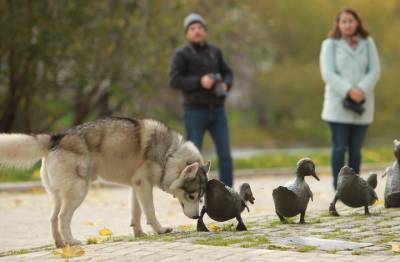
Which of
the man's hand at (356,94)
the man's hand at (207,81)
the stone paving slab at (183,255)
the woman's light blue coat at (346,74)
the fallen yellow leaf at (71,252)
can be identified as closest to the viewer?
the stone paving slab at (183,255)

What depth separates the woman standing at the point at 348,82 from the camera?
12.3 meters

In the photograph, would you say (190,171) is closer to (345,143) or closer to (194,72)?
(194,72)

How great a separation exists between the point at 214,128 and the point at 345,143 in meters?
1.71

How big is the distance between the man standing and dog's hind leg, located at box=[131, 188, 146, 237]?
293 cm

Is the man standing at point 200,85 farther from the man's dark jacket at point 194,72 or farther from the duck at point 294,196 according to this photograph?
the duck at point 294,196

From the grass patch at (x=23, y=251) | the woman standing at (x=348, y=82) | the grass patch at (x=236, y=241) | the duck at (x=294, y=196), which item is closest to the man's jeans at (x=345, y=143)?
the woman standing at (x=348, y=82)

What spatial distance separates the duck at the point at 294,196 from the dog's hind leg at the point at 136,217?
1242 millimetres

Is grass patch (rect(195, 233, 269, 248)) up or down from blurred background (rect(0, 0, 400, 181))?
down

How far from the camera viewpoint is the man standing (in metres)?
11.9

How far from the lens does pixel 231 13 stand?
72.3 ft

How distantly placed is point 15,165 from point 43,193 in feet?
21.1

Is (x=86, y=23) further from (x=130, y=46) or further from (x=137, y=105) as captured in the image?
(x=137, y=105)

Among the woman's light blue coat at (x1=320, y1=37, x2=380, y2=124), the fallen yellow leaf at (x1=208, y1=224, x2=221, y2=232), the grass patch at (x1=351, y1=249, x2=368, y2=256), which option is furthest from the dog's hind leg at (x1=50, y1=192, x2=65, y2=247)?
the woman's light blue coat at (x1=320, y1=37, x2=380, y2=124)

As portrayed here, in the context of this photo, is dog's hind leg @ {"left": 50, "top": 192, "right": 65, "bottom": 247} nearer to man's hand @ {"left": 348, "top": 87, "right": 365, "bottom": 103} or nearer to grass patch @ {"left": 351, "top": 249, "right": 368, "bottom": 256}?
grass patch @ {"left": 351, "top": 249, "right": 368, "bottom": 256}
